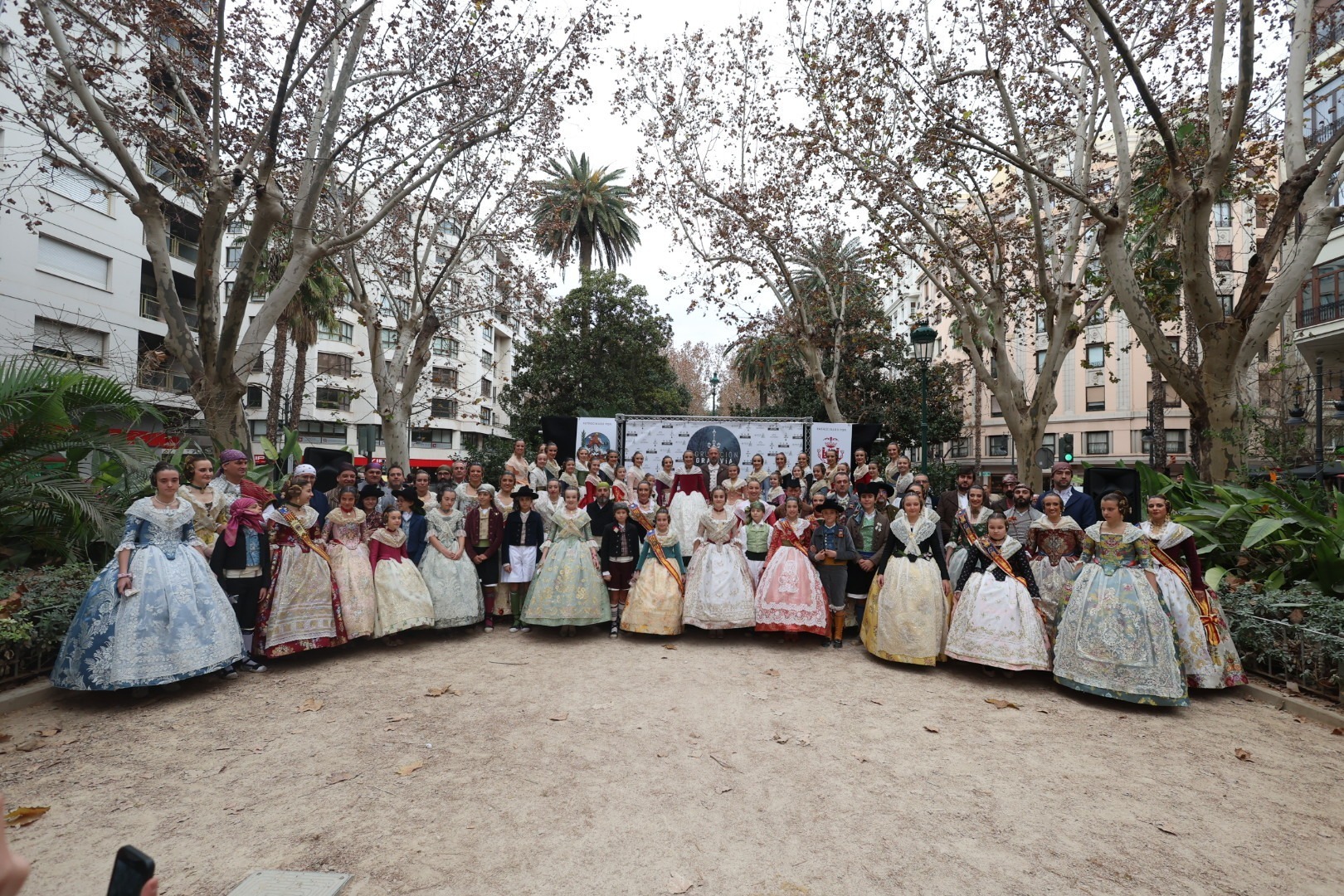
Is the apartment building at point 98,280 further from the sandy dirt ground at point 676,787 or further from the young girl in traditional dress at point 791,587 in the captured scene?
the young girl in traditional dress at point 791,587

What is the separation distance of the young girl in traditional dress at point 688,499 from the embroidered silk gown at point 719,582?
2059 millimetres

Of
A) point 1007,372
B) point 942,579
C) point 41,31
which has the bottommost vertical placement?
point 942,579

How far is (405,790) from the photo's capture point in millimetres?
3840

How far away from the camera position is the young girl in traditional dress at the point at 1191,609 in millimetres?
5734

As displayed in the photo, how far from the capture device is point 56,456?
22.8ft

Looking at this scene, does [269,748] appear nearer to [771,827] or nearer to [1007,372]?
[771,827]

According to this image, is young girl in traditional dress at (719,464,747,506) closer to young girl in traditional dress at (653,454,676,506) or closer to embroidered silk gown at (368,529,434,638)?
young girl in traditional dress at (653,454,676,506)

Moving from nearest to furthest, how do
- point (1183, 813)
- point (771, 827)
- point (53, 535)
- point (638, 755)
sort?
point (771, 827) → point (1183, 813) → point (638, 755) → point (53, 535)

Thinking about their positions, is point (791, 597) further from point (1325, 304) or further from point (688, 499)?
point (1325, 304)

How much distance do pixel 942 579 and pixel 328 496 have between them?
681cm

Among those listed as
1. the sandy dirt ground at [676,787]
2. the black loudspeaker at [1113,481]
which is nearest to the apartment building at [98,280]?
the sandy dirt ground at [676,787]

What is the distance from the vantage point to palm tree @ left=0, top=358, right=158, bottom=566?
6297 millimetres

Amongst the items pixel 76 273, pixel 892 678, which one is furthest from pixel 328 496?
pixel 76 273

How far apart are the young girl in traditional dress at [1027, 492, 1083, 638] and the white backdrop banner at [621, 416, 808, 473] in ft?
20.5
